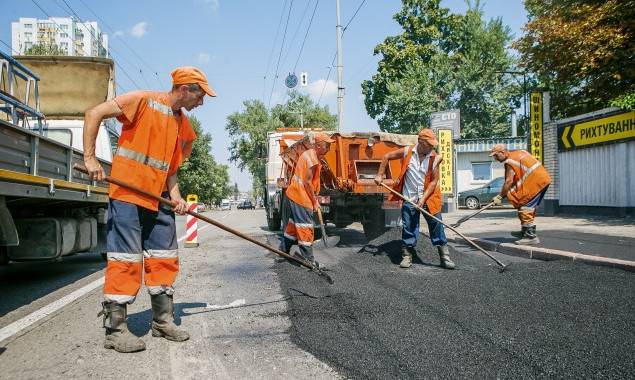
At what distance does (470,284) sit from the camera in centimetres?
498

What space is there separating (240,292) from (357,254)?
2891 millimetres

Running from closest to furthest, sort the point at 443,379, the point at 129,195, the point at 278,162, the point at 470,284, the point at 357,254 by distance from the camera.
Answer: the point at 443,379
the point at 129,195
the point at 470,284
the point at 357,254
the point at 278,162

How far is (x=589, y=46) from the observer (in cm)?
1364

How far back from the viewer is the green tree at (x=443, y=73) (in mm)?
32875

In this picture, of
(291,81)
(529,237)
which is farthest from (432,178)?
(291,81)

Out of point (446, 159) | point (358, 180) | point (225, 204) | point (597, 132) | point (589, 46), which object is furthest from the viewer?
point (225, 204)

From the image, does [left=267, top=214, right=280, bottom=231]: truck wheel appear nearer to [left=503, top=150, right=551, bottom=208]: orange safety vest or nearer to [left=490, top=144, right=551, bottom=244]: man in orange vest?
[left=490, top=144, right=551, bottom=244]: man in orange vest

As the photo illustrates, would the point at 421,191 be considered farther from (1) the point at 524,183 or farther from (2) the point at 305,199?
(1) the point at 524,183

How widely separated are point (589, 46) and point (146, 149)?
14108 millimetres

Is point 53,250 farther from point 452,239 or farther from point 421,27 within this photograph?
point 421,27

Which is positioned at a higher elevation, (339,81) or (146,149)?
(339,81)

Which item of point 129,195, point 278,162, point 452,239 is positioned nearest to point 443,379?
point 129,195

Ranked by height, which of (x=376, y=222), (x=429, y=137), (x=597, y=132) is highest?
(x=597, y=132)

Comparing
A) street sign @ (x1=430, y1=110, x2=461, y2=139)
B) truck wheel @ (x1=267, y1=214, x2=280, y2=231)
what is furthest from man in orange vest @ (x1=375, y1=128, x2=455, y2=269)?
street sign @ (x1=430, y1=110, x2=461, y2=139)
